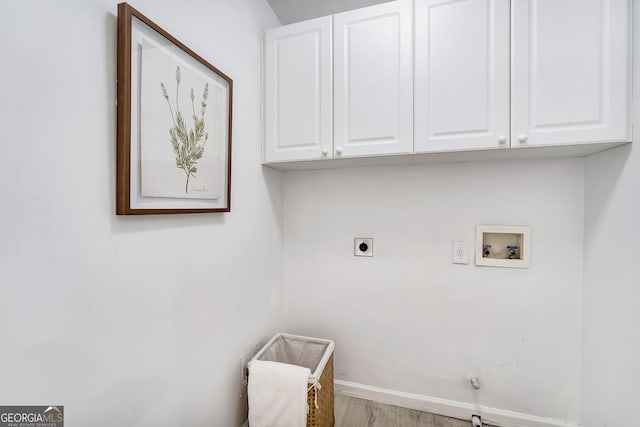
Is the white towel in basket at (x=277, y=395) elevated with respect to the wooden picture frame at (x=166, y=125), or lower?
lower

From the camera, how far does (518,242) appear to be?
4.70 feet

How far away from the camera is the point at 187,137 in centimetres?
94

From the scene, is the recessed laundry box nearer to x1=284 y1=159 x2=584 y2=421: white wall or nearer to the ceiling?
x1=284 y1=159 x2=584 y2=421: white wall

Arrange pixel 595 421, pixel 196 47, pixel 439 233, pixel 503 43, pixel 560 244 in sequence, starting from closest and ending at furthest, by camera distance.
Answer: pixel 196 47 → pixel 503 43 → pixel 595 421 → pixel 560 244 → pixel 439 233

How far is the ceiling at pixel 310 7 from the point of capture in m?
1.51

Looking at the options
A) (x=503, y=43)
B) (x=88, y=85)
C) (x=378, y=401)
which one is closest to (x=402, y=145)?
(x=503, y=43)

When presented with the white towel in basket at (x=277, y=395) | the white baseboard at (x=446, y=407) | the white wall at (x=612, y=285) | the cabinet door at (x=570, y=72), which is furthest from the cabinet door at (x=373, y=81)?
the white baseboard at (x=446, y=407)

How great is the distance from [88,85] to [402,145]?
115 centimetres

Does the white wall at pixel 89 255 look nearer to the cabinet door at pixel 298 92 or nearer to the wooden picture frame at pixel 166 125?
the wooden picture frame at pixel 166 125

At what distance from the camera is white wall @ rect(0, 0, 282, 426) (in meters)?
0.55

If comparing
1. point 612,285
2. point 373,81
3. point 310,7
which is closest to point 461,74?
point 373,81

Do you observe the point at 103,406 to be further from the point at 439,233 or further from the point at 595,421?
the point at 595,421

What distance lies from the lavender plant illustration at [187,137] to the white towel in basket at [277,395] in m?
0.86

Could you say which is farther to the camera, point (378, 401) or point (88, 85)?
point (378, 401)
